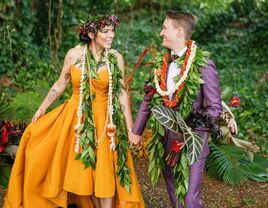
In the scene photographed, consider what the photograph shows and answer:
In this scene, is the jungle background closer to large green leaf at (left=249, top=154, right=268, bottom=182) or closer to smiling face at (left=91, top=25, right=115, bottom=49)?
large green leaf at (left=249, top=154, right=268, bottom=182)

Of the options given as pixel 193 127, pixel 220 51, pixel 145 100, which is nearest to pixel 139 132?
pixel 145 100

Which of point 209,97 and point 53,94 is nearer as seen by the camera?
point 209,97

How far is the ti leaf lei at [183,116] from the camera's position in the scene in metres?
3.86

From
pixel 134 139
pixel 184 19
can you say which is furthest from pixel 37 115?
pixel 184 19

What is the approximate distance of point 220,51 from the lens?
1095 centimetres

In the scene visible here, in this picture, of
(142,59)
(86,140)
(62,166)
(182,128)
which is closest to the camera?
(182,128)

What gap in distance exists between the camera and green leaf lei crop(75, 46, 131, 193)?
4344 mm

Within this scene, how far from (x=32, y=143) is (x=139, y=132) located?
0.99 m

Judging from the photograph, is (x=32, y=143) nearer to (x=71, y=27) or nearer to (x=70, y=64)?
(x=70, y=64)

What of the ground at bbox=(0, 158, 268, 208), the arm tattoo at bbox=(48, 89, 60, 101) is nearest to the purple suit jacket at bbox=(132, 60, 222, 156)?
the arm tattoo at bbox=(48, 89, 60, 101)

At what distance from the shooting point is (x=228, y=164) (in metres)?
5.81

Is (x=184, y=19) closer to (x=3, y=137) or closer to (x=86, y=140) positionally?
(x=86, y=140)

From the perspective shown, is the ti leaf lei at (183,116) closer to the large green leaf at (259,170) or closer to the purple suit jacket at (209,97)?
the purple suit jacket at (209,97)

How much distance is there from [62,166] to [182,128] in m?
1.27
